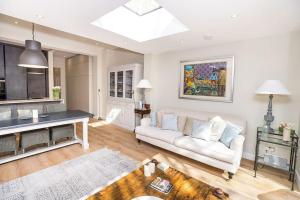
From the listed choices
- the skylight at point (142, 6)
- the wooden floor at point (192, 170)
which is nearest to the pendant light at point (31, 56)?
the wooden floor at point (192, 170)

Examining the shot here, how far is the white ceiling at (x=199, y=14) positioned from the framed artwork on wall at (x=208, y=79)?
61 centimetres

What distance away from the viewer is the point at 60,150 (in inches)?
126

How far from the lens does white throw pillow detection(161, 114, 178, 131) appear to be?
132 inches

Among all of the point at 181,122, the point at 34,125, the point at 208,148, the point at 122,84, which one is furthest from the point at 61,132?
the point at 208,148

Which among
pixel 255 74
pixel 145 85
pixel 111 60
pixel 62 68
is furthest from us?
pixel 62 68

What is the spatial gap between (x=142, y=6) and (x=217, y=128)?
2.63 meters

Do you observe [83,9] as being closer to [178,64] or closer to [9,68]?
[178,64]

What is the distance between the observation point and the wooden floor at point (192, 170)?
210 centimetres

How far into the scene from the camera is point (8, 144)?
268 centimetres

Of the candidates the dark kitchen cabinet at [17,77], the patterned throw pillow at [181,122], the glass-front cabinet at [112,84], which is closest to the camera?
the patterned throw pillow at [181,122]

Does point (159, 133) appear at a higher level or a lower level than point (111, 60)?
lower

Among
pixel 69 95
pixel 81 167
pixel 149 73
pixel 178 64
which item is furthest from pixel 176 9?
pixel 69 95

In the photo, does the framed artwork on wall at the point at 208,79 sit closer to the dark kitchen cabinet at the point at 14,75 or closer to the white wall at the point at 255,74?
the white wall at the point at 255,74

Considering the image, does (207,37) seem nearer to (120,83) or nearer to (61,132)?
(120,83)
